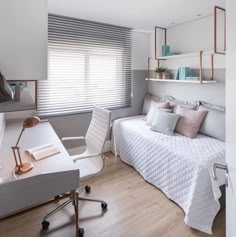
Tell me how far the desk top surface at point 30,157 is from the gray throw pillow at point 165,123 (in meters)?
1.48

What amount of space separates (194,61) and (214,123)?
3.60 feet

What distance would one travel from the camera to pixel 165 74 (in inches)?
142

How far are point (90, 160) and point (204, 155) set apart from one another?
1.22m

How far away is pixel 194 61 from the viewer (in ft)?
10.5

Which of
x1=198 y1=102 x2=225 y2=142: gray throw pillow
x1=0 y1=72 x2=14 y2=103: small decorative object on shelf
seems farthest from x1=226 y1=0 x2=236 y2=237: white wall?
x1=198 y1=102 x2=225 y2=142: gray throw pillow

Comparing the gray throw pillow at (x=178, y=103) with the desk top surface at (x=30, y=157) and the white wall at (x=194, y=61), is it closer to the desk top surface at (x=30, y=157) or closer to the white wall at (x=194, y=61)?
the white wall at (x=194, y=61)

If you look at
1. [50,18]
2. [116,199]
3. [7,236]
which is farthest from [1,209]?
[50,18]

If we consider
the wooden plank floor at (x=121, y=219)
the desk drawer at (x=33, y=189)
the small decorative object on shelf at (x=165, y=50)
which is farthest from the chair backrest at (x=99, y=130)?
the small decorative object on shelf at (x=165, y=50)

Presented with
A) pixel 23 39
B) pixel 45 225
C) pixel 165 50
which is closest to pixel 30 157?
pixel 45 225

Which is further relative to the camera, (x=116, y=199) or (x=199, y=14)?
(x=199, y=14)

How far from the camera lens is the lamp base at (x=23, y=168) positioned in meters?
1.34

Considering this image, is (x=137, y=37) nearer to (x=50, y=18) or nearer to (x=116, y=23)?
(x=116, y=23)

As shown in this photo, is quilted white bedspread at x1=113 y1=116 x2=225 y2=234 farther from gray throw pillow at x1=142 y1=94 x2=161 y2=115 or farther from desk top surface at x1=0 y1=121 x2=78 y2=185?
desk top surface at x1=0 y1=121 x2=78 y2=185

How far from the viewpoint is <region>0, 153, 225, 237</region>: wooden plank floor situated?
1.83m
